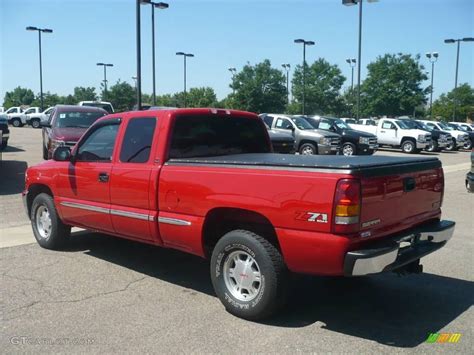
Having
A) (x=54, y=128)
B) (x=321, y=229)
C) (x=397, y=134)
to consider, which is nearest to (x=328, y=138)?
(x=397, y=134)

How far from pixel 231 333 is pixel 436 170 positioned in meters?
2.52

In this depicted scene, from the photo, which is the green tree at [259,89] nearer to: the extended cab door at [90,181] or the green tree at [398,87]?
the green tree at [398,87]

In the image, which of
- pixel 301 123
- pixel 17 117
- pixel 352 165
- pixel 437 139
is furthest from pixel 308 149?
pixel 17 117

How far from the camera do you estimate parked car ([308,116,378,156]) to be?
22.8 metres

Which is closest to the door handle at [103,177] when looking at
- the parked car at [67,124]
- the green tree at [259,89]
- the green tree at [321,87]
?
the parked car at [67,124]

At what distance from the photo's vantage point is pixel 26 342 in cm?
394

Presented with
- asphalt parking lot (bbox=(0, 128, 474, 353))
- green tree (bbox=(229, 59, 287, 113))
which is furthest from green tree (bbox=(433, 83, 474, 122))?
asphalt parking lot (bbox=(0, 128, 474, 353))

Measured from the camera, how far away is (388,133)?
27953 mm

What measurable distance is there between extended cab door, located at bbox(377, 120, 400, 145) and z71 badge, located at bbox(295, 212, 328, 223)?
25.2 m

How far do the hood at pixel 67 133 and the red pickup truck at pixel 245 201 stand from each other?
7.54m

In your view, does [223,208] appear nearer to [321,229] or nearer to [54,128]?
[321,229]

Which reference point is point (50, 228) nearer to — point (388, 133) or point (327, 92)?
point (388, 133)

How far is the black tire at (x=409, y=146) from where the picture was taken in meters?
27.0

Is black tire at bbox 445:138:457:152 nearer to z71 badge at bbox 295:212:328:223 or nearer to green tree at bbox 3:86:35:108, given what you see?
z71 badge at bbox 295:212:328:223
